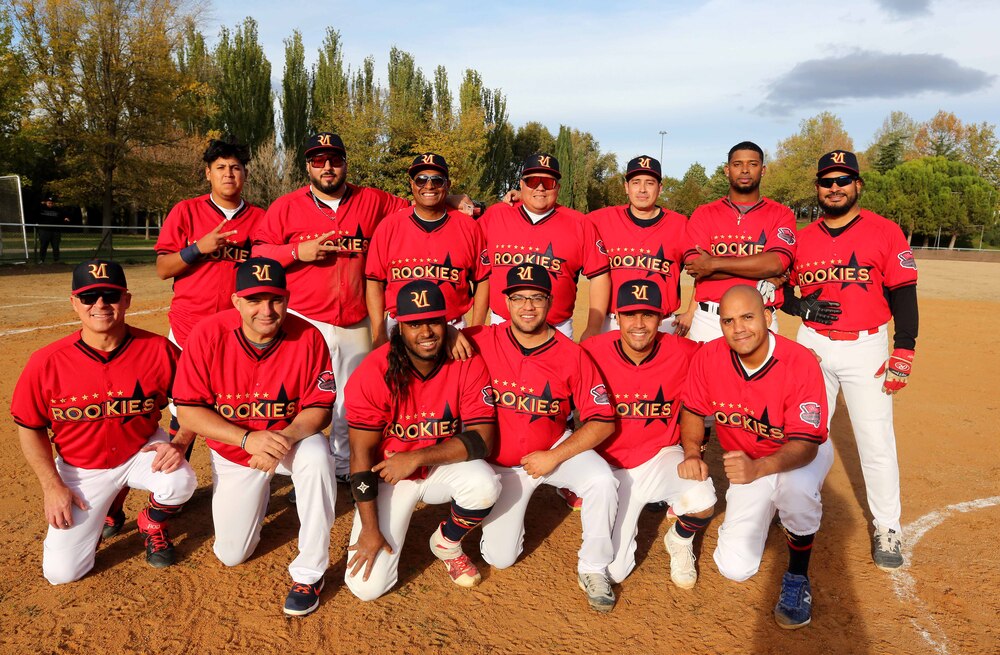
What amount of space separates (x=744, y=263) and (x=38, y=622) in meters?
4.88

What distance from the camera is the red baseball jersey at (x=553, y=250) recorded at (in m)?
5.04

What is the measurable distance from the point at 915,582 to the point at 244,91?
34612 mm

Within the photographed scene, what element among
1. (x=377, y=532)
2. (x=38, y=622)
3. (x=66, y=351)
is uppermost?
(x=66, y=351)

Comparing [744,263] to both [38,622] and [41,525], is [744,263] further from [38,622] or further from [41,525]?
[41,525]

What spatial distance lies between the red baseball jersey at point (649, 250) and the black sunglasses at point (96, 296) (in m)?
3.49

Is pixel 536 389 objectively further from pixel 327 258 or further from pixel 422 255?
pixel 327 258

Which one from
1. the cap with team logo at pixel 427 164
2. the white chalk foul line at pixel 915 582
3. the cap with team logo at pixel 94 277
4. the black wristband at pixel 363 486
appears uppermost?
the cap with team logo at pixel 427 164

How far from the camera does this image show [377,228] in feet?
16.6

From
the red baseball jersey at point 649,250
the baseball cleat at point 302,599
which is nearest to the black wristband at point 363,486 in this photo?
the baseball cleat at point 302,599

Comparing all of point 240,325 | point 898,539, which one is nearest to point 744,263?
point 898,539

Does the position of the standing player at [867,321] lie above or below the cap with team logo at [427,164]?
below

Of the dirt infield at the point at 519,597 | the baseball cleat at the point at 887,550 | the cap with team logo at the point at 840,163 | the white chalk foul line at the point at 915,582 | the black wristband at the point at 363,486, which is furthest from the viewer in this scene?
the cap with team logo at the point at 840,163

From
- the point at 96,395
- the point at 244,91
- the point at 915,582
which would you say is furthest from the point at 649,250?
the point at 244,91

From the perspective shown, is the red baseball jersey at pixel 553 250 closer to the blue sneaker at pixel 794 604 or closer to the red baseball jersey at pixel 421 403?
the red baseball jersey at pixel 421 403
